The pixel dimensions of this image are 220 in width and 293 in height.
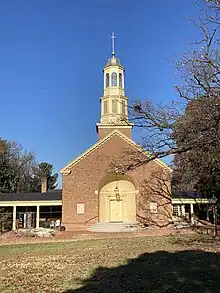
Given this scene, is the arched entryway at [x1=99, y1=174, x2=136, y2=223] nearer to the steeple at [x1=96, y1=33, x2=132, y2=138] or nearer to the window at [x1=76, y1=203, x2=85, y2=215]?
the window at [x1=76, y1=203, x2=85, y2=215]

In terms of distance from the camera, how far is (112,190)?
3275 centimetres

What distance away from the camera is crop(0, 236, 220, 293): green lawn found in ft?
26.8

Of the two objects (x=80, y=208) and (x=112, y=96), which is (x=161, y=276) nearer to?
(x=80, y=208)

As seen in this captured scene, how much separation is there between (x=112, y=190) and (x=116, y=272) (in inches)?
889

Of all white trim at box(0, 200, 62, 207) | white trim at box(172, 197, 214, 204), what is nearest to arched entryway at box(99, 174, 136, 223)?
white trim at box(0, 200, 62, 207)

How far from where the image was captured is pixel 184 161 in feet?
72.4

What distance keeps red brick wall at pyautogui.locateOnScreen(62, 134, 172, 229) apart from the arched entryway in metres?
1.13

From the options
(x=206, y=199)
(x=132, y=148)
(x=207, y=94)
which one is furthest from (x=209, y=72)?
(x=206, y=199)

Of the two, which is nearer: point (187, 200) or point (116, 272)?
point (116, 272)

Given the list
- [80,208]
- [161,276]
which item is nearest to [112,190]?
[80,208]

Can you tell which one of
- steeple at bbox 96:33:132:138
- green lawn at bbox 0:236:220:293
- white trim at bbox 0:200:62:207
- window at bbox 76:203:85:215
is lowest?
green lawn at bbox 0:236:220:293

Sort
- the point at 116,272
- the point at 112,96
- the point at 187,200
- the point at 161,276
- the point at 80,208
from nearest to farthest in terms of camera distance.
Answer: the point at 161,276
the point at 116,272
the point at 80,208
the point at 187,200
the point at 112,96

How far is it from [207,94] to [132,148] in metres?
18.2

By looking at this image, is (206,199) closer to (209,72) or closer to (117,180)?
(117,180)
